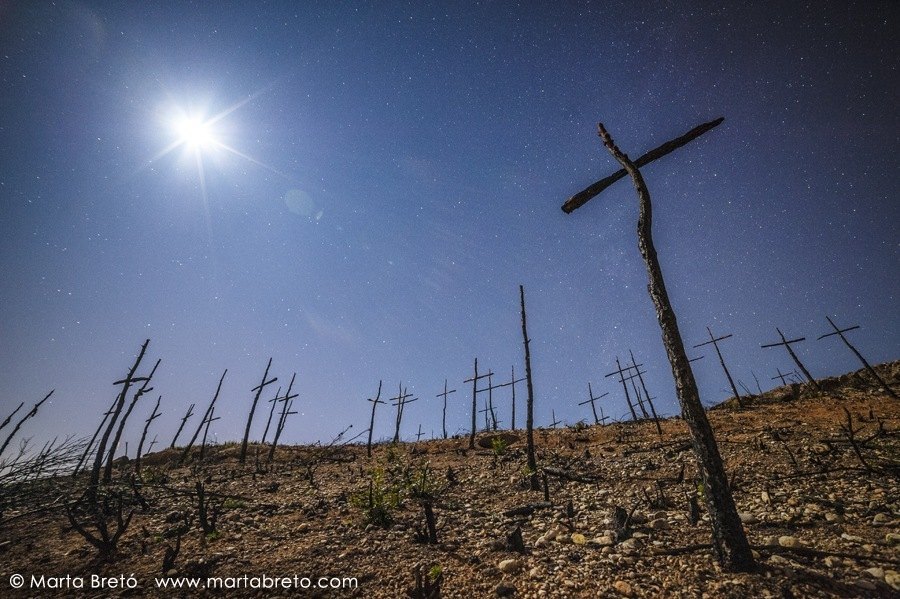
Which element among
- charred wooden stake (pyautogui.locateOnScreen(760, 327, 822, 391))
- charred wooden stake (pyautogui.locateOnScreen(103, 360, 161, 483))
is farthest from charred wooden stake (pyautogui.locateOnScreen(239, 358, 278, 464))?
charred wooden stake (pyautogui.locateOnScreen(760, 327, 822, 391))

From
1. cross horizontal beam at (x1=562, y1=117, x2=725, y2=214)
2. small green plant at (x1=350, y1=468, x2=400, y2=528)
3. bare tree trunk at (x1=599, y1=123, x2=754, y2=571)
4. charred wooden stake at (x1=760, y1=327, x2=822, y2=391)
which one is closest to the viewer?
bare tree trunk at (x1=599, y1=123, x2=754, y2=571)

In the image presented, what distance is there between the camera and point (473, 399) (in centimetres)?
2644

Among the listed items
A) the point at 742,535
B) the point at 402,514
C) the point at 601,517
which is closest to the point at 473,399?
the point at 402,514

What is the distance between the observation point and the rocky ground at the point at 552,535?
4309 mm

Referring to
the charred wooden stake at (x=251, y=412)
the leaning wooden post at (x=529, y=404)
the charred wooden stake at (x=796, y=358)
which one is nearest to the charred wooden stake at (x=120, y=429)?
the charred wooden stake at (x=251, y=412)

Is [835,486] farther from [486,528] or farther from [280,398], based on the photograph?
[280,398]

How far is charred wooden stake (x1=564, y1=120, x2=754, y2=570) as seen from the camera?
4254mm

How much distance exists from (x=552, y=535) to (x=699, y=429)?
327 centimetres

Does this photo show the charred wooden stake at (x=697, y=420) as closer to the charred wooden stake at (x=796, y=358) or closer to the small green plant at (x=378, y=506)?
the small green plant at (x=378, y=506)

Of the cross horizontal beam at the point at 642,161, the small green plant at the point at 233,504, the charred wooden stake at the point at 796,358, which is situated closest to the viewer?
the cross horizontal beam at the point at 642,161

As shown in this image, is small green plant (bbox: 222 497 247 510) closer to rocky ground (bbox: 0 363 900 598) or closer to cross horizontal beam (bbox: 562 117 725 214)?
rocky ground (bbox: 0 363 900 598)

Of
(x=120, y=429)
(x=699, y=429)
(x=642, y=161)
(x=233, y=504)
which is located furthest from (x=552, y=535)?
(x=120, y=429)

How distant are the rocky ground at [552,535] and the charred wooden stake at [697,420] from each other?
0.29 m

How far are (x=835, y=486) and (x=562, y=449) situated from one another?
11.4 meters
